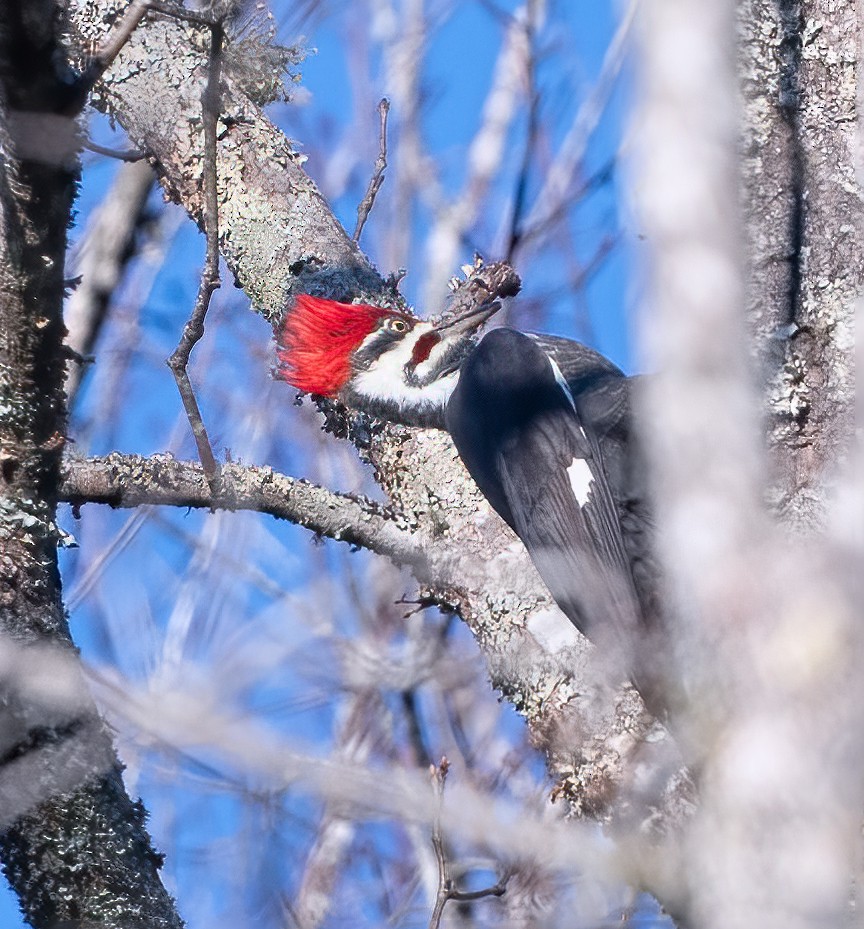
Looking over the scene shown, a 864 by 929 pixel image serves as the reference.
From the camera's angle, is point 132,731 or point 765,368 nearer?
point 765,368

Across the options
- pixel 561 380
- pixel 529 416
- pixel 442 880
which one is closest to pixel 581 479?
pixel 529 416

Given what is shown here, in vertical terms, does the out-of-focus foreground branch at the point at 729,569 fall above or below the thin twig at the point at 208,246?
below

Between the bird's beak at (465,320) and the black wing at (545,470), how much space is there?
9 cm

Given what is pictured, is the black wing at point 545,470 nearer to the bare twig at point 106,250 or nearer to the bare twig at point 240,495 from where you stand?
the bare twig at point 240,495

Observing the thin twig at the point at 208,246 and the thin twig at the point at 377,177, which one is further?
the thin twig at the point at 377,177

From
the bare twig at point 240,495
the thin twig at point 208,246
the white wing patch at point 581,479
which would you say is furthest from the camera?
the white wing patch at point 581,479

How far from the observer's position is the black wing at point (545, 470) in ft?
9.34

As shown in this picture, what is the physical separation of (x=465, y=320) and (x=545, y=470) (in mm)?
671

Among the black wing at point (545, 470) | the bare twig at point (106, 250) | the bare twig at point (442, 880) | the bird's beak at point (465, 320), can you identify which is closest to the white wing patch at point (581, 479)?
the black wing at point (545, 470)


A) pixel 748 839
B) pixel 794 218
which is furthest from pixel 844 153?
pixel 748 839

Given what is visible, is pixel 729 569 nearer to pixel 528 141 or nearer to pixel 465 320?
pixel 465 320

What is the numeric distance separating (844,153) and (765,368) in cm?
82

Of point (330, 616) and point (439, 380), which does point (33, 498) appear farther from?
point (330, 616)

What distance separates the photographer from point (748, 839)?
0.80 metres
